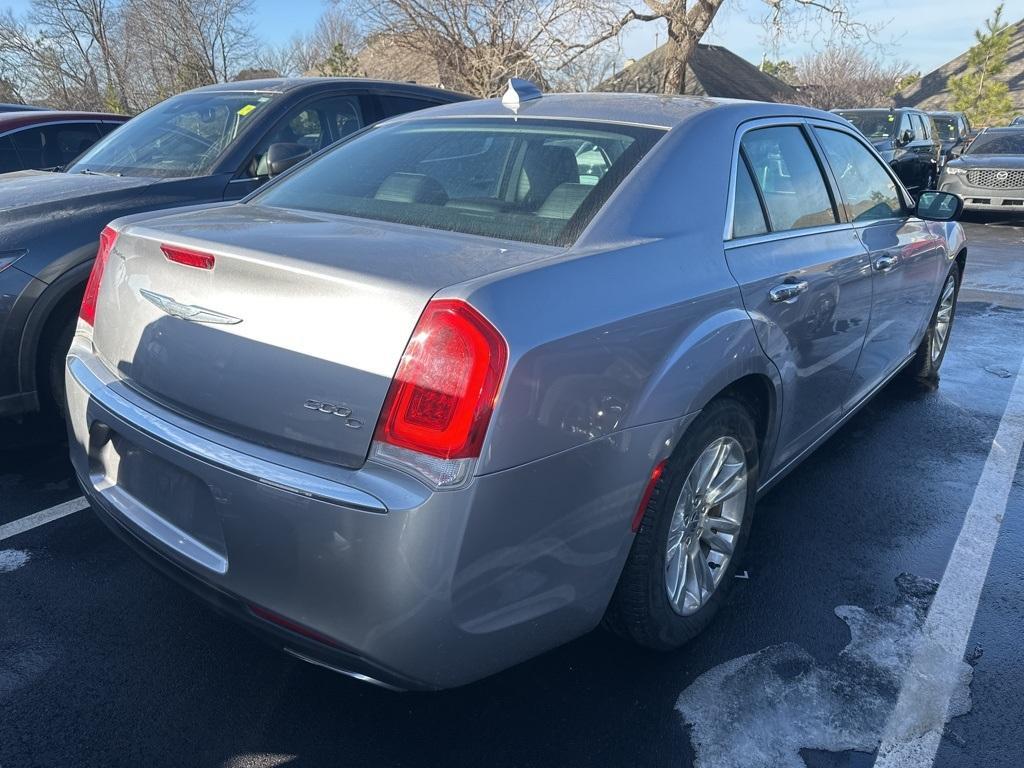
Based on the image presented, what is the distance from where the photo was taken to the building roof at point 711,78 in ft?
97.8

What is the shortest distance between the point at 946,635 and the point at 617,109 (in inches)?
81.6

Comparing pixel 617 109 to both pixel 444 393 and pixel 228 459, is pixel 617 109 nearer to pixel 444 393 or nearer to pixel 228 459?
pixel 444 393

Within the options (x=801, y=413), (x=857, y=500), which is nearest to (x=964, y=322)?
(x=857, y=500)

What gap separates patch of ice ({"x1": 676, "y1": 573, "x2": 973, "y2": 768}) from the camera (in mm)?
2275

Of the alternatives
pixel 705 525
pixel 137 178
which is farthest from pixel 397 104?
pixel 705 525

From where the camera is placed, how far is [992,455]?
4316 millimetres

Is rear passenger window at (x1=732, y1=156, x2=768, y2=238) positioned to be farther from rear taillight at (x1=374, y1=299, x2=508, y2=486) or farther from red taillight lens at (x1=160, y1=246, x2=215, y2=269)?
red taillight lens at (x1=160, y1=246, x2=215, y2=269)

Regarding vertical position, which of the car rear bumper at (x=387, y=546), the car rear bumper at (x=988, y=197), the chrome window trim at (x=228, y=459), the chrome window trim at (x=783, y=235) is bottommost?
the car rear bumper at (x=988, y=197)

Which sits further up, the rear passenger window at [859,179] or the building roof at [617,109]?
the building roof at [617,109]

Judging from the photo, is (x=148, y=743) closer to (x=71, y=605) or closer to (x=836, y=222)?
(x=71, y=605)

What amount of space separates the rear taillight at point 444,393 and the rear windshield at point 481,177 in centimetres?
53

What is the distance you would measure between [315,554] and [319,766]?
674mm

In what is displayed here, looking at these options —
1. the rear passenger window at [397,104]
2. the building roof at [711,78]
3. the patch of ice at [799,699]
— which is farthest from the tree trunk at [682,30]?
the patch of ice at [799,699]

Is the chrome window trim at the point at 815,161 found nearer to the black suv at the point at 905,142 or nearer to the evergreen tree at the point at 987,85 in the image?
the black suv at the point at 905,142
